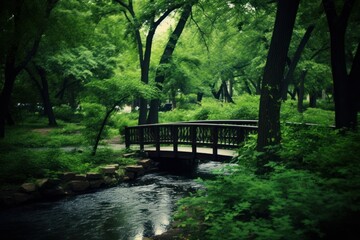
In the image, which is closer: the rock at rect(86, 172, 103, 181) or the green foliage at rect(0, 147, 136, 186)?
the green foliage at rect(0, 147, 136, 186)

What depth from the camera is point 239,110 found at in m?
20.5

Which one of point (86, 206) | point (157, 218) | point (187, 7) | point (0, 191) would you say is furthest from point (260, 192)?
point (187, 7)

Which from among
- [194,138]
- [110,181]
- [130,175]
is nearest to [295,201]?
[194,138]

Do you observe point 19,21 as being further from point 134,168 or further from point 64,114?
point 64,114

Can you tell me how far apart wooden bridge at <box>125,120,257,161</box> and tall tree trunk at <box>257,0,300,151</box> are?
3.11 metres

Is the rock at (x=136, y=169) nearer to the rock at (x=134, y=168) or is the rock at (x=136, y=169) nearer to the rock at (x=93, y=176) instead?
the rock at (x=134, y=168)

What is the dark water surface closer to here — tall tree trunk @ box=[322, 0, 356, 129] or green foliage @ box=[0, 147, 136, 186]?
green foliage @ box=[0, 147, 136, 186]

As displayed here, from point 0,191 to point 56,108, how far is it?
2594cm

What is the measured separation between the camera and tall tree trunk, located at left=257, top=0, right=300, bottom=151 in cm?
855

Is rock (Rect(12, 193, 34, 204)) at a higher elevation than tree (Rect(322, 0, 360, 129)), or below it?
below

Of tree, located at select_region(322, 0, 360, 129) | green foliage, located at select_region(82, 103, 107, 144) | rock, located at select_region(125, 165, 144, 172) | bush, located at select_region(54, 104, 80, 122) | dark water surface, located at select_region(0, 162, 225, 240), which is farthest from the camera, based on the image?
bush, located at select_region(54, 104, 80, 122)

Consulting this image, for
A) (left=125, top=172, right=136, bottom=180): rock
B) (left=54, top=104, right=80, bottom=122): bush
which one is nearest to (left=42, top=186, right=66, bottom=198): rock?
(left=125, top=172, right=136, bottom=180): rock

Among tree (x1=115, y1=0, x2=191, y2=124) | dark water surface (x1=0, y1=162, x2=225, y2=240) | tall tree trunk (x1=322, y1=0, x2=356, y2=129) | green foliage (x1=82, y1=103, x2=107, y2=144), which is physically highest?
tree (x1=115, y1=0, x2=191, y2=124)

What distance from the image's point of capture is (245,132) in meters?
13.3
